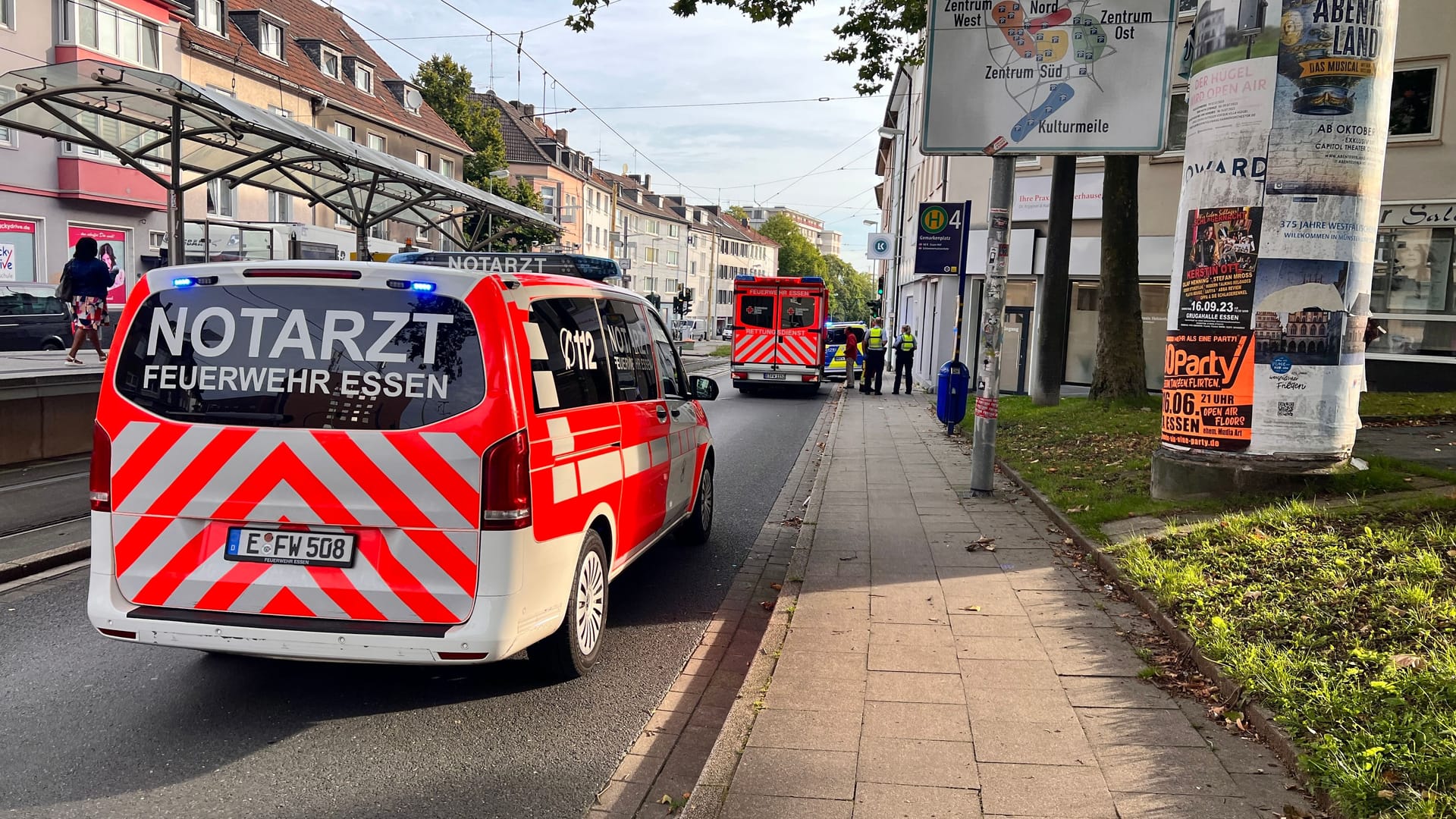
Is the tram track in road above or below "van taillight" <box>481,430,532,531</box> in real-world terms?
below

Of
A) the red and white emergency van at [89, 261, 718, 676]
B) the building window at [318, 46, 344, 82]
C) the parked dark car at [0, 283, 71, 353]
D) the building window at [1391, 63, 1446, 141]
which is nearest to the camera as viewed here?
the red and white emergency van at [89, 261, 718, 676]

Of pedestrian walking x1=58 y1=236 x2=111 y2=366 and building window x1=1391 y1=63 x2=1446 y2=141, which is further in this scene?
building window x1=1391 y1=63 x2=1446 y2=141

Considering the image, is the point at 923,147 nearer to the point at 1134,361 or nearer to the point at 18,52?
the point at 1134,361

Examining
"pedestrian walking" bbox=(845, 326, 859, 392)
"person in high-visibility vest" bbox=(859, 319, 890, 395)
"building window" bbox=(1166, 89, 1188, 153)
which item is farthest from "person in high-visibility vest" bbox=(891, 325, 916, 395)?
"building window" bbox=(1166, 89, 1188, 153)

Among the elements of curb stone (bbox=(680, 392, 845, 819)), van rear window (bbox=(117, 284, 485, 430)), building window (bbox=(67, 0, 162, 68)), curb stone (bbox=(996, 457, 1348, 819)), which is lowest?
curb stone (bbox=(680, 392, 845, 819))

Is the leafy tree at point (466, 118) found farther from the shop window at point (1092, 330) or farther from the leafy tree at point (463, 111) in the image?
the shop window at point (1092, 330)

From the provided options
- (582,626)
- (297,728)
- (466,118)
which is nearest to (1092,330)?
(582,626)

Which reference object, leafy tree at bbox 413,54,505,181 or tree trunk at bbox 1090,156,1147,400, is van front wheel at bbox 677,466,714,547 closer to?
tree trunk at bbox 1090,156,1147,400

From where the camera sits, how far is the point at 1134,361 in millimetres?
14883

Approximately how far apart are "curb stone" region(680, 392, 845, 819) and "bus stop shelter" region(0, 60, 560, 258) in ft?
24.4

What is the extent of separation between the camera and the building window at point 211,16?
106 ft

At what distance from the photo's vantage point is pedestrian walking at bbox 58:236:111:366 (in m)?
14.2

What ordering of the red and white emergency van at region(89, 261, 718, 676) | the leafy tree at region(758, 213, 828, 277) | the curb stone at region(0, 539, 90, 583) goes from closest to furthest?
the red and white emergency van at region(89, 261, 718, 676)
the curb stone at region(0, 539, 90, 583)
the leafy tree at region(758, 213, 828, 277)

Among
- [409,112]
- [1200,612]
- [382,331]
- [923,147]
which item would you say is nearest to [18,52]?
[409,112]
